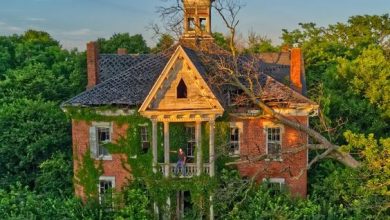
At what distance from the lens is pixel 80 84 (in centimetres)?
4559

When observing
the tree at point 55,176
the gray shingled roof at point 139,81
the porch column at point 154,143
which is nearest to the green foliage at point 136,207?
the porch column at point 154,143

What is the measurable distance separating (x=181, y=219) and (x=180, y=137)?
478cm

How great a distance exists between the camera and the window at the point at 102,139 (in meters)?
31.6

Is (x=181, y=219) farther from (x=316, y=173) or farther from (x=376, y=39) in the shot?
(x=376, y=39)

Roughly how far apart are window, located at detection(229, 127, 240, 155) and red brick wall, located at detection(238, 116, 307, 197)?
27cm

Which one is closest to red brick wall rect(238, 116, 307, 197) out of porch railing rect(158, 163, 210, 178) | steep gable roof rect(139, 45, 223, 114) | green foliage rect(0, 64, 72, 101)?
porch railing rect(158, 163, 210, 178)

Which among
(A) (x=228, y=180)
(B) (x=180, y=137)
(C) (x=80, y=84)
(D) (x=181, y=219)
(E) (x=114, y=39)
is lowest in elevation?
(D) (x=181, y=219)

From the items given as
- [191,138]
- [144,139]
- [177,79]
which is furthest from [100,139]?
[177,79]

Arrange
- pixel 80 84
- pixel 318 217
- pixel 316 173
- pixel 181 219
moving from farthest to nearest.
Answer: pixel 80 84 < pixel 316 173 < pixel 181 219 < pixel 318 217

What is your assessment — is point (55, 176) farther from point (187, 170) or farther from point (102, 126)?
point (187, 170)

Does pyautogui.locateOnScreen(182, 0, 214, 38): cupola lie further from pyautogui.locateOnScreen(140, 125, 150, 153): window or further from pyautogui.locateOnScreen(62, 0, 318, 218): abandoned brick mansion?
pyautogui.locateOnScreen(140, 125, 150, 153): window

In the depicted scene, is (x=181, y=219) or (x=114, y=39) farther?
(x=114, y=39)

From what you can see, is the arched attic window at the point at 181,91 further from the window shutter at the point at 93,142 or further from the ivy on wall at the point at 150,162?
the window shutter at the point at 93,142

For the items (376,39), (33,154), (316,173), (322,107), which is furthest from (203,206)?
(376,39)
